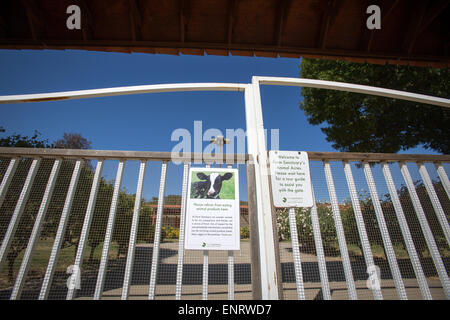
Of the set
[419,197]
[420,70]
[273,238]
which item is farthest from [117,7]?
[420,70]

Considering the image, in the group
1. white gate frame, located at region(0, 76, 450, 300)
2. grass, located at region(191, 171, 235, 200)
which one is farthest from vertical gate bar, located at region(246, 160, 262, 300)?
grass, located at region(191, 171, 235, 200)

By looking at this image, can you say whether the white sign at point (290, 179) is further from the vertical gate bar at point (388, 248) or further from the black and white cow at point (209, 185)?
the vertical gate bar at point (388, 248)

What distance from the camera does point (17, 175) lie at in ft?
5.52

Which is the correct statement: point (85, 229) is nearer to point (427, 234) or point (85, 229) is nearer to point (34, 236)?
point (34, 236)

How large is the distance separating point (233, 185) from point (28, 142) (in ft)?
27.0

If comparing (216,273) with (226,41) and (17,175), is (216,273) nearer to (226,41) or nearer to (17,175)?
(17,175)

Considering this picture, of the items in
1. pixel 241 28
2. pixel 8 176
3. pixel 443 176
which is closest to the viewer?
pixel 8 176

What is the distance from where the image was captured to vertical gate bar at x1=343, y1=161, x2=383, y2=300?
1.45 metres

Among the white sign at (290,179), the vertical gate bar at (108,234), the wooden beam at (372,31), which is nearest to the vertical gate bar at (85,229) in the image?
the vertical gate bar at (108,234)

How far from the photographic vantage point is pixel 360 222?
1.56 m

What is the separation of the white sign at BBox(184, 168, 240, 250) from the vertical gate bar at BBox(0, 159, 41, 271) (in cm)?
133

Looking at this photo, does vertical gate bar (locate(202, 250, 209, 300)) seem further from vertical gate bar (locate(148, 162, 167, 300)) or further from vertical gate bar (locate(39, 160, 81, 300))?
vertical gate bar (locate(39, 160, 81, 300))

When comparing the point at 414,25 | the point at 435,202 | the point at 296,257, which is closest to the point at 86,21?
the point at 296,257

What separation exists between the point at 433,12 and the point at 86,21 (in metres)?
4.95
